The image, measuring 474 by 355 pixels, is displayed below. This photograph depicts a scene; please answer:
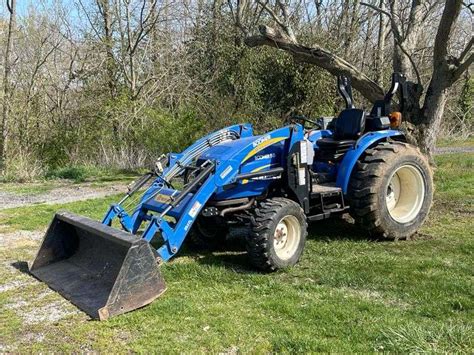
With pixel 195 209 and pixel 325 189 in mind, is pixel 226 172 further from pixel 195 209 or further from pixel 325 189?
pixel 325 189

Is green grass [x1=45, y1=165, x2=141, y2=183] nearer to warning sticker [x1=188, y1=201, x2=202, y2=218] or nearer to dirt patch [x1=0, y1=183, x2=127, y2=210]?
dirt patch [x1=0, y1=183, x2=127, y2=210]

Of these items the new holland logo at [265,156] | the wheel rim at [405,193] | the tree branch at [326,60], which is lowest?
the wheel rim at [405,193]

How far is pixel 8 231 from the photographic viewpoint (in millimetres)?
7449

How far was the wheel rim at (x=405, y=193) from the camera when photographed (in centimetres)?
673

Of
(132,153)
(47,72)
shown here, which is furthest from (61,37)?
(132,153)

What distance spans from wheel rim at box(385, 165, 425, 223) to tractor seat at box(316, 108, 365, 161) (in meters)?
0.74

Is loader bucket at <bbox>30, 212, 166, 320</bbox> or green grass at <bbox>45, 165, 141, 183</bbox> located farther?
green grass at <bbox>45, 165, 141, 183</bbox>

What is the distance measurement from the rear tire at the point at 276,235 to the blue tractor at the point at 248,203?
11 mm

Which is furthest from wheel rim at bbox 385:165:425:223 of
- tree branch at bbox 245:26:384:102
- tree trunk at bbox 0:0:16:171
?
tree trunk at bbox 0:0:16:171

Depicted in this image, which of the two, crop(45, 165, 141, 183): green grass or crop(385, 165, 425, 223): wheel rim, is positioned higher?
crop(385, 165, 425, 223): wheel rim

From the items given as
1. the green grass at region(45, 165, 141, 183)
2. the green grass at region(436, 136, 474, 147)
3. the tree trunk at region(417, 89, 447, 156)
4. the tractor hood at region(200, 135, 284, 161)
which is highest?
the tree trunk at region(417, 89, 447, 156)

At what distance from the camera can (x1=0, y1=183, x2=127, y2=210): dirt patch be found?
10148mm

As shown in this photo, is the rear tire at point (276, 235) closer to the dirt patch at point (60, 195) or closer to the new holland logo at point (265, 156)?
the new holland logo at point (265, 156)

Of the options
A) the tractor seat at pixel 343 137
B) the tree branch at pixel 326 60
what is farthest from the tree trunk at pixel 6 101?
the tractor seat at pixel 343 137
